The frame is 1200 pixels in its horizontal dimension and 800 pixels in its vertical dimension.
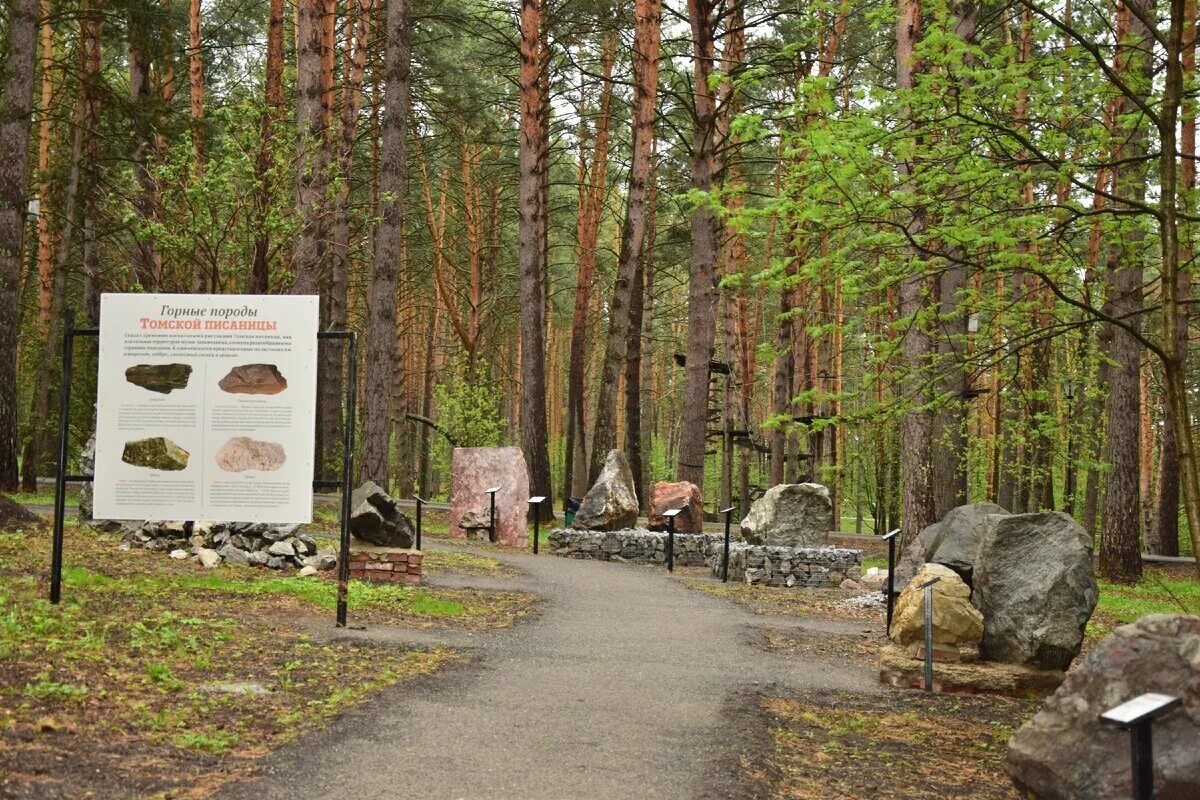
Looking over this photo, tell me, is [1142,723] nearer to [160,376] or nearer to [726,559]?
[160,376]

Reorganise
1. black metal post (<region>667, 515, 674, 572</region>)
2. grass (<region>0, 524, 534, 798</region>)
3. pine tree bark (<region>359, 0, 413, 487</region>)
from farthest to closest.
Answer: black metal post (<region>667, 515, 674, 572</region>)
pine tree bark (<region>359, 0, 413, 487</region>)
grass (<region>0, 524, 534, 798</region>)

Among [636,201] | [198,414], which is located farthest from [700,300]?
[198,414]

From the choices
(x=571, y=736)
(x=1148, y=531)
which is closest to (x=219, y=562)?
(x=571, y=736)

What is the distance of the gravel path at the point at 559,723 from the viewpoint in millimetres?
4941

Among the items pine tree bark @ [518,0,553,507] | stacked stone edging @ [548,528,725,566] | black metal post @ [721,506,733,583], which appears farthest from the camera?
pine tree bark @ [518,0,553,507]

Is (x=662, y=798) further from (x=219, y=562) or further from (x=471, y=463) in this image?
(x=471, y=463)

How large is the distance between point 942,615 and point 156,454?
6.15 m

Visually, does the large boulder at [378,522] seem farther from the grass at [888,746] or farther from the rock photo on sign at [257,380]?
the grass at [888,746]

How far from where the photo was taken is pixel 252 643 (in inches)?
298

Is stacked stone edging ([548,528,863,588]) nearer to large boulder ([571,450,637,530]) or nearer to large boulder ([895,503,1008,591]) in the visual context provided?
large boulder ([571,450,637,530])

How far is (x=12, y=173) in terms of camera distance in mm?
15023

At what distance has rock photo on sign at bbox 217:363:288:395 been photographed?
8.28 meters

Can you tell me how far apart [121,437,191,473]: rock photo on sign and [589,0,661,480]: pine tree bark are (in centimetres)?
1419

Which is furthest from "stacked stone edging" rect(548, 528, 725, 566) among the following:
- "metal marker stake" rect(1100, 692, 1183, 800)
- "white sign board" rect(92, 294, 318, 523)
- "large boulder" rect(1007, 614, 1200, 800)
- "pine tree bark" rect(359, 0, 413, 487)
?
"metal marker stake" rect(1100, 692, 1183, 800)
